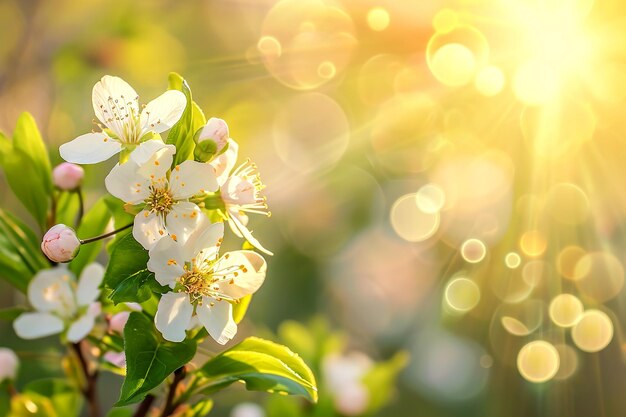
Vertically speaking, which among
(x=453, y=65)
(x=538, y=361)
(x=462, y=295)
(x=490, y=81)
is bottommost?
(x=538, y=361)

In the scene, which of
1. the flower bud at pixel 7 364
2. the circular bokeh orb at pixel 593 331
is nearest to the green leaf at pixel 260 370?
the flower bud at pixel 7 364

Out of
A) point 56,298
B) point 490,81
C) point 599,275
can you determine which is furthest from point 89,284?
point 490,81

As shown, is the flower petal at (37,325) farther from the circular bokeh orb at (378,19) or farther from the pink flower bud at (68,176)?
the circular bokeh orb at (378,19)

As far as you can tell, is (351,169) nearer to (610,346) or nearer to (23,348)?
(610,346)

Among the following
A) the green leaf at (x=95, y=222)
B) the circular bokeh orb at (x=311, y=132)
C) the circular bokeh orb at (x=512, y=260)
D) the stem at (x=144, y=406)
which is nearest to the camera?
the stem at (x=144, y=406)

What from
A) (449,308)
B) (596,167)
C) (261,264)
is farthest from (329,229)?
(261,264)

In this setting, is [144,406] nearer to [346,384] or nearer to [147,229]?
[147,229]
